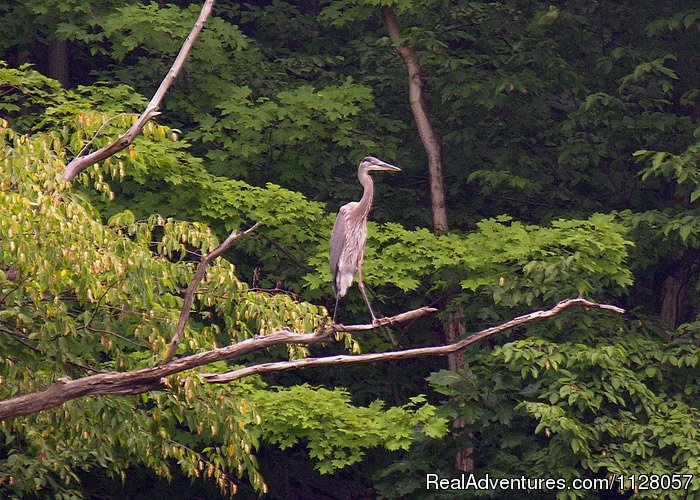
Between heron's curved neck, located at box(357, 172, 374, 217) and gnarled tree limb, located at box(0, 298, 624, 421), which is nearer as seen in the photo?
gnarled tree limb, located at box(0, 298, 624, 421)

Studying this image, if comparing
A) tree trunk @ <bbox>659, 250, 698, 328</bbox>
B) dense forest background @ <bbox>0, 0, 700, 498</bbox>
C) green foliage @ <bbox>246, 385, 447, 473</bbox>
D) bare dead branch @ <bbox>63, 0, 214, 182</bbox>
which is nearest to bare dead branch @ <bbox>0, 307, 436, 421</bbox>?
dense forest background @ <bbox>0, 0, 700, 498</bbox>

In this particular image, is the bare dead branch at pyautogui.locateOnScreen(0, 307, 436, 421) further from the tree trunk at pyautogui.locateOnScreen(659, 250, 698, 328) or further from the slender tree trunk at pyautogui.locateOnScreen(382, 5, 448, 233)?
the tree trunk at pyautogui.locateOnScreen(659, 250, 698, 328)

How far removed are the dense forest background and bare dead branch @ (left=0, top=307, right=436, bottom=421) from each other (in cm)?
53

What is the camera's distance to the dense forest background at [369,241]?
6543mm

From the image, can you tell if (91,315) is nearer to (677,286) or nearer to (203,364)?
(203,364)

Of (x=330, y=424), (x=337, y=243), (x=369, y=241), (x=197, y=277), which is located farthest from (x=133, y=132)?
(x=369, y=241)

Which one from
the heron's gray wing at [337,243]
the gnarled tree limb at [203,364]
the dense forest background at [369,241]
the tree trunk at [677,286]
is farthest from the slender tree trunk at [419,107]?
the gnarled tree limb at [203,364]

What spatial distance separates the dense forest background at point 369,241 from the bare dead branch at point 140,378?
531mm

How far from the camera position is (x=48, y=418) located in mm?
6445

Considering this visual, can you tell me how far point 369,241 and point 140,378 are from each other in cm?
422

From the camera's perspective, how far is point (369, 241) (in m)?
9.47

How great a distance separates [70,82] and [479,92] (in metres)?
4.59

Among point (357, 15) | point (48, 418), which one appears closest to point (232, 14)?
point (357, 15)

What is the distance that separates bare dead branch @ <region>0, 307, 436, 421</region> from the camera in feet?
17.6
